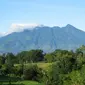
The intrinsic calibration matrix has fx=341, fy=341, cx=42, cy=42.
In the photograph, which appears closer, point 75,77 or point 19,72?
point 75,77

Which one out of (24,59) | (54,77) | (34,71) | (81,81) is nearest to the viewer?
(81,81)

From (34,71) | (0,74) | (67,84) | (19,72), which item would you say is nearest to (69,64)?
(34,71)

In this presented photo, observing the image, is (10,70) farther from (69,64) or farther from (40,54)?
(40,54)

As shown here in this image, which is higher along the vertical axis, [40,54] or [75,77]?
[40,54]

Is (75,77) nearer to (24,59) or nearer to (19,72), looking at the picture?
(19,72)

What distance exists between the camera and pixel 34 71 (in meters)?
102

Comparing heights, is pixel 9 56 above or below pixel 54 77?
above

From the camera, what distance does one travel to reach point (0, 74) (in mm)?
110562

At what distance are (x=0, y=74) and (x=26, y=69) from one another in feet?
41.5

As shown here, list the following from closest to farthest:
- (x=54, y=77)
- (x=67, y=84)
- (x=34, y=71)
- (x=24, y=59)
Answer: (x=67, y=84) → (x=54, y=77) → (x=34, y=71) → (x=24, y=59)

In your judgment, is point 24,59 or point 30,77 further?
point 24,59

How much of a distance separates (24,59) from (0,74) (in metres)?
52.2

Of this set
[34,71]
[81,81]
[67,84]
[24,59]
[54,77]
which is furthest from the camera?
[24,59]

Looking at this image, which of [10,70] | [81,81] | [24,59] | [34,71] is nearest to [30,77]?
[34,71]
